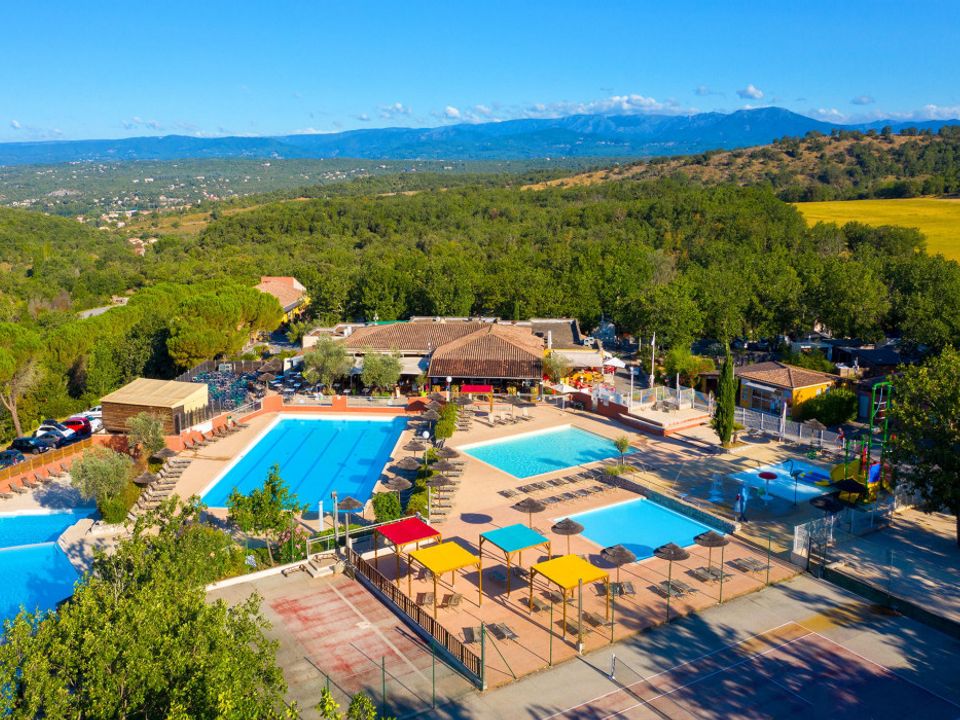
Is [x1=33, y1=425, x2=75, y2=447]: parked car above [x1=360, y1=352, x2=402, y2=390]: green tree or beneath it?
beneath

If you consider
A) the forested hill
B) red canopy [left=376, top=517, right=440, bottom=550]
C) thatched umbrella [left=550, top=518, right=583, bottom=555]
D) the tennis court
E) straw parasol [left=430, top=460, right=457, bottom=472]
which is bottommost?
straw parasol [left=430, top=460, right=457, bottom=472]

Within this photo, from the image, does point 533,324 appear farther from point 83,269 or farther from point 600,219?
point 83,269

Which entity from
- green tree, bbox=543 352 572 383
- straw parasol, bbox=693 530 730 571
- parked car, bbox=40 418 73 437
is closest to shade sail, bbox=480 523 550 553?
straw parasol, bbox=693 530 730 571

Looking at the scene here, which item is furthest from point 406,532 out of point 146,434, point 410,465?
point 146,434

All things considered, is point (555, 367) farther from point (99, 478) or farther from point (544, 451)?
point (99, 478)

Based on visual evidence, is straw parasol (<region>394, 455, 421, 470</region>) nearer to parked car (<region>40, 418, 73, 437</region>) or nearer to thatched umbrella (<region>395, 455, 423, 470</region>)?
thatched umbrella (<region>395, 455, 423, 470</region>)

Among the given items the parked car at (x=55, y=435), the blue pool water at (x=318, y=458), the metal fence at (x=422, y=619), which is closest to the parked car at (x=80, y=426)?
the parked car at (x=55, y=435)

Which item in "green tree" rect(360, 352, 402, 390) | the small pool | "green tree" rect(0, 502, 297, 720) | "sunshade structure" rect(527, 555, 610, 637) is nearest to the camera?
"green tree" rect(0, 502, 297, 720)
